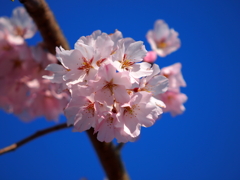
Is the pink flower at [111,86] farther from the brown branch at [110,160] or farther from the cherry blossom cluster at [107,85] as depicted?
the brown branch at [110,160]

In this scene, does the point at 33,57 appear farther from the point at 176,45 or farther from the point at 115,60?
the point at 176,45

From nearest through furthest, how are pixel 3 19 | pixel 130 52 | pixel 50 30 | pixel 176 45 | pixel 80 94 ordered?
pixel 80 94 < pixel 130 52 < pixel 50 30 < pixel 3 19 < pixel 176 45

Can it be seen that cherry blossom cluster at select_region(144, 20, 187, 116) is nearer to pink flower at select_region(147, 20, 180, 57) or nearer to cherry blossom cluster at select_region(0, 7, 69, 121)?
pink flower at select_region(147, 20, 180, 57)

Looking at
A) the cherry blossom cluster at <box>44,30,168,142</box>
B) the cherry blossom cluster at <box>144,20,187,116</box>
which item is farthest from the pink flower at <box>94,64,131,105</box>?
the cherry blossom cluster at <box>144,20,187,116</box>

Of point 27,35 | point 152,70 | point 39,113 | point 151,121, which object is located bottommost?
Result: point 151,121

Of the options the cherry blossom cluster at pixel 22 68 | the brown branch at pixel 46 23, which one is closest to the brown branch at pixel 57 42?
the brown branch at pixel 46 23

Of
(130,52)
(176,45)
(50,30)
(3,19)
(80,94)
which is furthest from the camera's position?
(176,45)

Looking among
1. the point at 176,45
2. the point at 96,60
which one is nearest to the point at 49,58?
the point at 96,60
